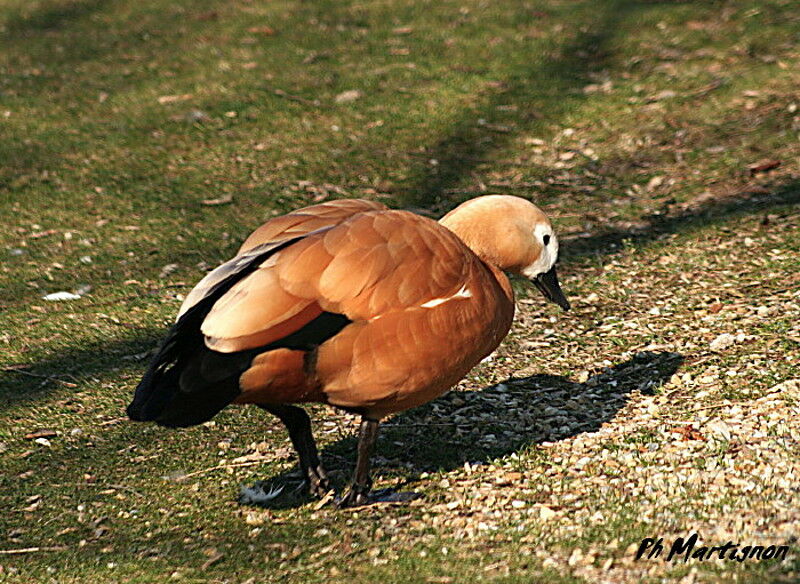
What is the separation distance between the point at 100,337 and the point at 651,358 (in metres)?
3.18

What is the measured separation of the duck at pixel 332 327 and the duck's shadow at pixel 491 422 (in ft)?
1.21

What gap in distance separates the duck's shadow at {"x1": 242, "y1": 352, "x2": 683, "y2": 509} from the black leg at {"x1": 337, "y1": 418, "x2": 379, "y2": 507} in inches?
9.9

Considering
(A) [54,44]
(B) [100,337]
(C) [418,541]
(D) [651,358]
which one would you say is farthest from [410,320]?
(A) [54,44]

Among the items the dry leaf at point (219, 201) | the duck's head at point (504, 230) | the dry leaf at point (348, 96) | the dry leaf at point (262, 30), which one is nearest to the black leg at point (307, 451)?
the duck's head at point (504, 230)

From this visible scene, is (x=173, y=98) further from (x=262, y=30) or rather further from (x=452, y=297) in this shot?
(x=452, y=297)

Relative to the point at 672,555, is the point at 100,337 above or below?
below

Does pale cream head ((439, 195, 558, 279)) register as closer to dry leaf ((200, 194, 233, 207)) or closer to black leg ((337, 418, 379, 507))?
black leg ((337, 418, 379, 507))

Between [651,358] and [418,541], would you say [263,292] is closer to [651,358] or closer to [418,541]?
[418,541]

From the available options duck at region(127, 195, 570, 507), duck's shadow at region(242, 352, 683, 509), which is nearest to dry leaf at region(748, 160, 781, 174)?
duck's shadow at region(242, 352, 683, 509)

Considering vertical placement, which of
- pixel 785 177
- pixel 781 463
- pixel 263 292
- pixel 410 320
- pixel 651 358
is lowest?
pixel 785 177

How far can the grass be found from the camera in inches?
163

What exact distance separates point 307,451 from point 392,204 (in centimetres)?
431

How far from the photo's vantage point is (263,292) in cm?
385

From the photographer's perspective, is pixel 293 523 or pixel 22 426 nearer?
pixel 293 523
